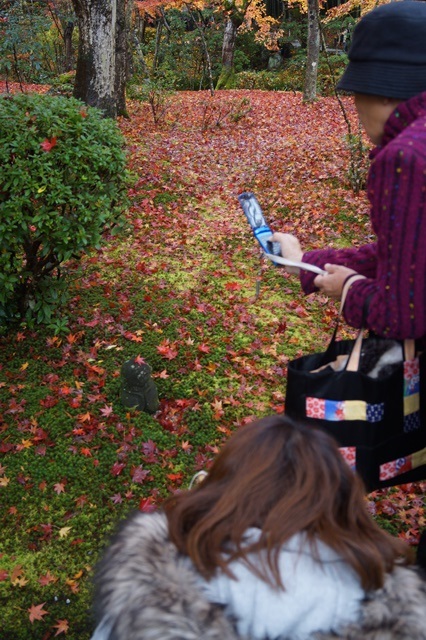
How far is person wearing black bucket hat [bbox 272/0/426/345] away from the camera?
1.58 metres

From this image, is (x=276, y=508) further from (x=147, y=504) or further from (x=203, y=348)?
(x=203, y=348)

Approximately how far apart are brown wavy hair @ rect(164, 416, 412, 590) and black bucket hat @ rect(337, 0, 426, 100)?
3.61 feet

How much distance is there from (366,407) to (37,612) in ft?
7.23

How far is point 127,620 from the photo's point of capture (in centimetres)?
146

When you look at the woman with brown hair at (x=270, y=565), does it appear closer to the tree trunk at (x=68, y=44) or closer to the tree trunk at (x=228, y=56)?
the tree trunk at (x=228, y=56)

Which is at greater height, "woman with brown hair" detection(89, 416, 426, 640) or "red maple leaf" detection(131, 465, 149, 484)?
"woman with brown hair" detection(89, 416, 426, 640)

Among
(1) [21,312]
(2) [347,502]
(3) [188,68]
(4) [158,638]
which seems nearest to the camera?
(4) [158,638]

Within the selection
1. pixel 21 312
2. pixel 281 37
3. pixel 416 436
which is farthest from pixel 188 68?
pixel 416 436

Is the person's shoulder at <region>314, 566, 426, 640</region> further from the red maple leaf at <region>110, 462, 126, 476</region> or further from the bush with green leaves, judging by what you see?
the bush with green leaves

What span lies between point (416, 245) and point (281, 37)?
24733 millimetres

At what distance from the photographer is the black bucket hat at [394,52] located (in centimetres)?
168

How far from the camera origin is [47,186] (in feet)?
14.4

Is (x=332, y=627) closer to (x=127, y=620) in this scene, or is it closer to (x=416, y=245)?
(x=127, y=620)

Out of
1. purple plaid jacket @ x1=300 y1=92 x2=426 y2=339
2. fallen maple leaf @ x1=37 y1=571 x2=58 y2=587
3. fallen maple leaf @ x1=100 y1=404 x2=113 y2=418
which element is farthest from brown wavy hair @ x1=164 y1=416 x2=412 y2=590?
fallen maple leaf @ x1=100 y1=404 x2=113 y2=418
